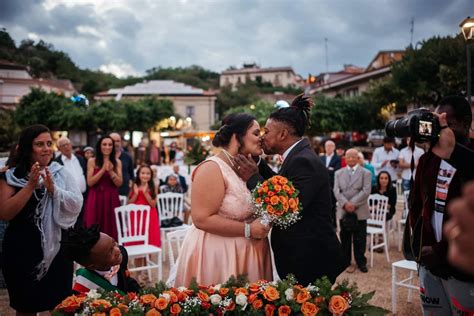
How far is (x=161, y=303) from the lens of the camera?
82.0 inches

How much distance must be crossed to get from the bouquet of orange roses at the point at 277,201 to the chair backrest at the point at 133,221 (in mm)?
3737

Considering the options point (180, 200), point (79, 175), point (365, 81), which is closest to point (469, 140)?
point (79, 175)

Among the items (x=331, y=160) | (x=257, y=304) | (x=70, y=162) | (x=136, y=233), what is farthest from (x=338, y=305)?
(x=331, y=160)

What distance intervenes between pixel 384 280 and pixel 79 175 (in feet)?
17.0

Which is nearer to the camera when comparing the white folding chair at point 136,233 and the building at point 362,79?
the white folding chair at point 136,233

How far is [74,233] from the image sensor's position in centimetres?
247

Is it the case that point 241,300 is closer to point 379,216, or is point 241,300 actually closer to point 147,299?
point 147,299

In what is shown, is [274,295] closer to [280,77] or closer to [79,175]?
[79,175]

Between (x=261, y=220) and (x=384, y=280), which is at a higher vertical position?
(x=261, y=220)

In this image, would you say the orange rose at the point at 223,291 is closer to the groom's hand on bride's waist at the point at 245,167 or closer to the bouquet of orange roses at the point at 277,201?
the bouquet of orange roses at the point at 277,201

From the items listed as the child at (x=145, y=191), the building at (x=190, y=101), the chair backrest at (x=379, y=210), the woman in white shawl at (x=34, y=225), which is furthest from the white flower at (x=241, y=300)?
the building at (x=190, y=101)

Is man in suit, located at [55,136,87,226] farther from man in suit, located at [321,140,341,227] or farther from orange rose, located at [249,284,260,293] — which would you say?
man in suit, located at [321,140,341,227]

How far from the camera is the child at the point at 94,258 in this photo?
96.9 inches

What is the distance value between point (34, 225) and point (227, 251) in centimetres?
160
